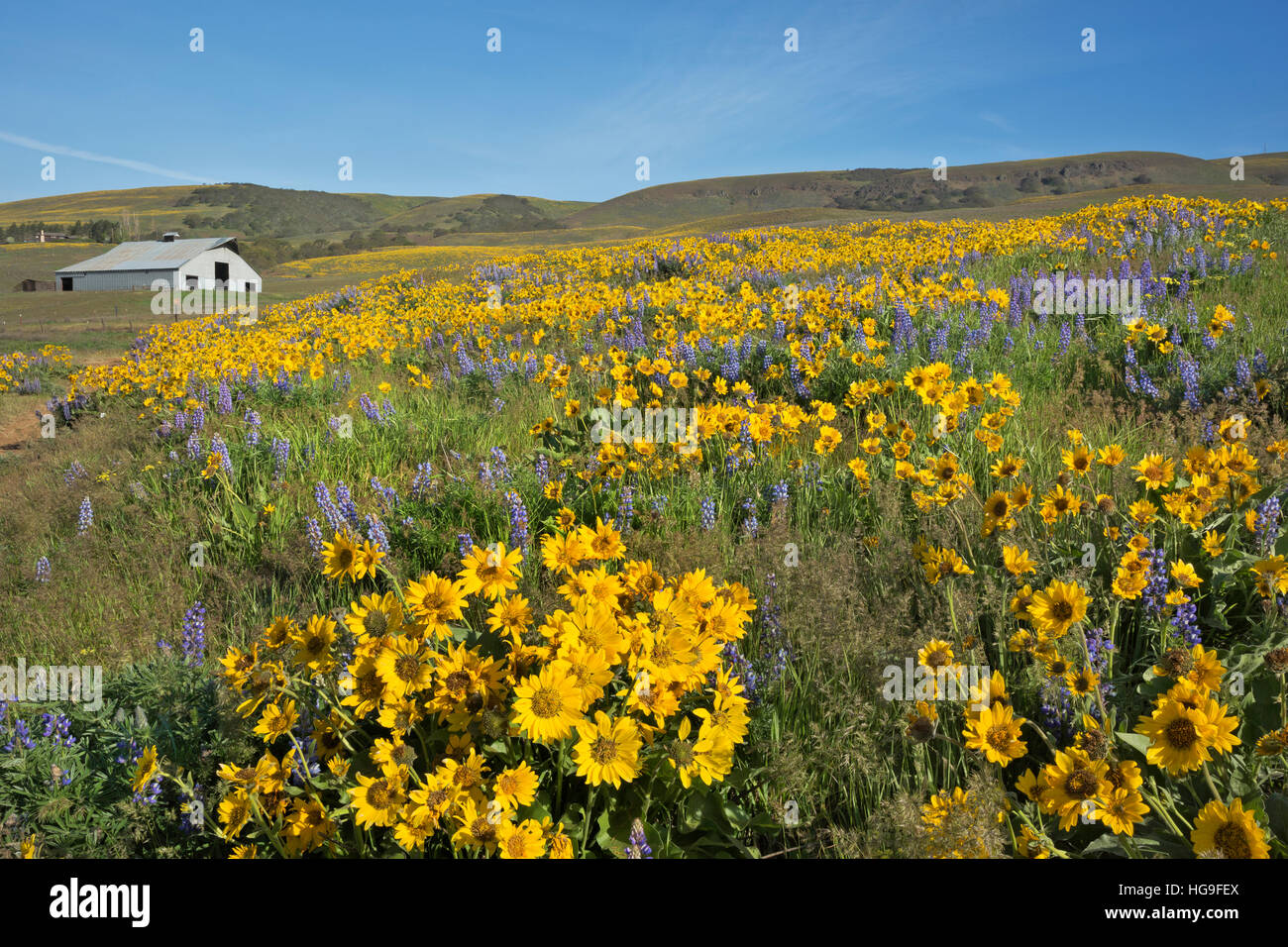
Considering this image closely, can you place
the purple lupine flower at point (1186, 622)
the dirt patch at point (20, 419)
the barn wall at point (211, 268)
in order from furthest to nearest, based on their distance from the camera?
the barn wall at point (211, 268) < the dirt patch at point (20, 419) < the purple lupine flower at point (1186, 622)

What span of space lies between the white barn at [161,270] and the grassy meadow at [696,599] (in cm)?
4351

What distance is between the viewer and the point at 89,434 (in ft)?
26.0

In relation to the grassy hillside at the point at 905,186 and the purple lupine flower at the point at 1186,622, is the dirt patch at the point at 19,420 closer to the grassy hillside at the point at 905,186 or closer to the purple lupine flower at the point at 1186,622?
the purple lupine flower at the point at 1186,622

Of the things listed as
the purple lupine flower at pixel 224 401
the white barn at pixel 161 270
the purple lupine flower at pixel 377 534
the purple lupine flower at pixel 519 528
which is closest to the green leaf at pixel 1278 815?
the purple lupine flower at pixel 519 528

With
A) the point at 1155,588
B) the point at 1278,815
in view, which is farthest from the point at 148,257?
the point at 1278,815

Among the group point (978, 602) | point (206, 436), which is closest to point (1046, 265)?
point (978, 602)

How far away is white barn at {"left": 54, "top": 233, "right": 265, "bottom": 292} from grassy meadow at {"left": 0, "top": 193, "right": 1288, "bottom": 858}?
143 ft

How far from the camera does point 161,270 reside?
147 ft

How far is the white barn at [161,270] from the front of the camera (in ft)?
145

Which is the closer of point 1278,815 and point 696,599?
point 1278,815

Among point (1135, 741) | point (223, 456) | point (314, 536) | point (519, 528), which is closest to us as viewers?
→ point (1135, 741)

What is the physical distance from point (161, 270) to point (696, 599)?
54.5 metres

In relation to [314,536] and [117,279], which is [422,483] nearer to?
[314,536]

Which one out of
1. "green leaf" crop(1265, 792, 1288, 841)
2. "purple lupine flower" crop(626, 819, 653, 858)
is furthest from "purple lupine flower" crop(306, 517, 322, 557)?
"green leaf" crop(1265, 792, 1288, 841)
